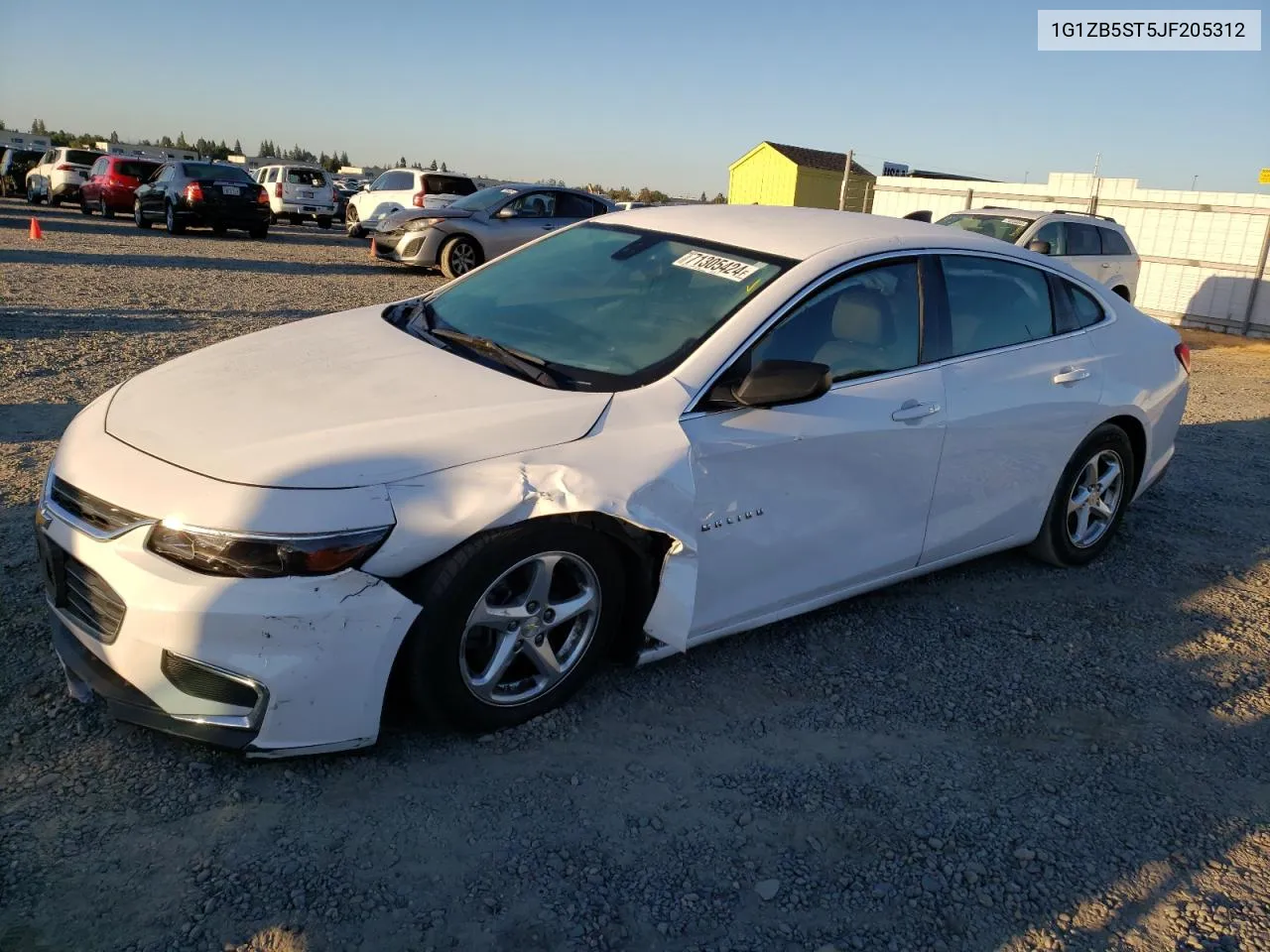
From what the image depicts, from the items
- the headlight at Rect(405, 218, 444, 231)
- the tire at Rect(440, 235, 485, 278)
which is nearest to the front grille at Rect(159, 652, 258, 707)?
the tire at Rect(440, 235, 485, 278)

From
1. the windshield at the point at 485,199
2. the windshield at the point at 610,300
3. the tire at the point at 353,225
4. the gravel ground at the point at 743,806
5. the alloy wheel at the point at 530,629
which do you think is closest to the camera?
the gravel ground at the point at 743,806

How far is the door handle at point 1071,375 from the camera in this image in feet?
14.2

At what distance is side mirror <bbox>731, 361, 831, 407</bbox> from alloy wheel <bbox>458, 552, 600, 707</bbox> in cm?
77

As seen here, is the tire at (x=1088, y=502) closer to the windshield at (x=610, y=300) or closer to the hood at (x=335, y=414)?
the windshield at (x=610, y=300)

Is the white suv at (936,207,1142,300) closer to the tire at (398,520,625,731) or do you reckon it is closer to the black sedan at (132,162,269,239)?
the tire at (398,520,625,731)

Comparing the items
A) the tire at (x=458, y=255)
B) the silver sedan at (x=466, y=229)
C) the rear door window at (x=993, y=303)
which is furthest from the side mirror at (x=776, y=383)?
the tire at (x=458, y=255)

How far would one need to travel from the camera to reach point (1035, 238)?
39.3 feet

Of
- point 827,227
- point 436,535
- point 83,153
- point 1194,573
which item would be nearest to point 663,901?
point 436,535

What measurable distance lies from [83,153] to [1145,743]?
31089 mm

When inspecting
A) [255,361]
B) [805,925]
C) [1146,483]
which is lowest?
[805,925]

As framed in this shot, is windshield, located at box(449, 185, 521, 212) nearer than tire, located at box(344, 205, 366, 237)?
Yes

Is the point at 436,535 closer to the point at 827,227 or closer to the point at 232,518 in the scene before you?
the point at 232,518

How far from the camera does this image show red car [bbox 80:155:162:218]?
23.3 metres

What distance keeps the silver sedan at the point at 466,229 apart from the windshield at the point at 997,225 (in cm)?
562
